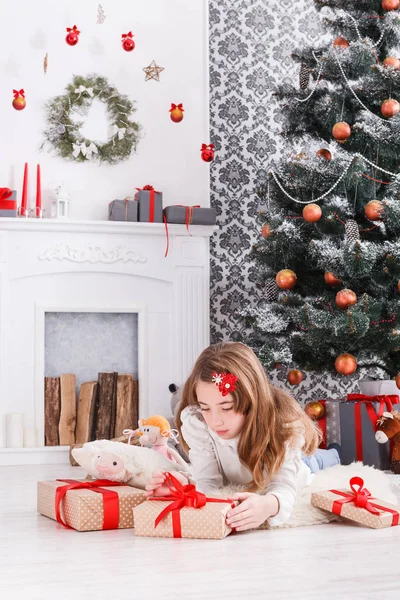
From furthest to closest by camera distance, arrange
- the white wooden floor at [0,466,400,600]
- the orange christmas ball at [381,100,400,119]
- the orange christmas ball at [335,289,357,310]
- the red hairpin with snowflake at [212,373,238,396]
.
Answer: the orange christmas ball at [381,100,400,119], the orange christmas ball at [335,289,357,310], the red hairpin with snowflake at [212,373,238,396], the white wooden floor at [0,466,400,600]

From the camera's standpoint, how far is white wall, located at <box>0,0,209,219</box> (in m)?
4.75

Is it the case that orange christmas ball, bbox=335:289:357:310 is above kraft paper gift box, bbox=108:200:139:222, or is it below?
below

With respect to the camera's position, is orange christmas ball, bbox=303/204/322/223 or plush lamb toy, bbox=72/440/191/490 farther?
orange christmas ball, bbox=303/204/322/223

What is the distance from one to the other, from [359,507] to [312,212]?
6.62ft

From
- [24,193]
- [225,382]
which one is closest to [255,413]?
[225,382]

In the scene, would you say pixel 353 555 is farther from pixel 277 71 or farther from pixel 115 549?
pixel 277 71

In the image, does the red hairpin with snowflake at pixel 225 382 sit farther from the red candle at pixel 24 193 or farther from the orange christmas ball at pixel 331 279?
the red candle at pixel 24 193

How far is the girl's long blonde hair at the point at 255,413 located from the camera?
2180 millimetres

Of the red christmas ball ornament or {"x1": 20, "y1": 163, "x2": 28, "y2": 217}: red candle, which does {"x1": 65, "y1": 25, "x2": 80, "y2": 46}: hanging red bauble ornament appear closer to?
the red christmas ball ornament

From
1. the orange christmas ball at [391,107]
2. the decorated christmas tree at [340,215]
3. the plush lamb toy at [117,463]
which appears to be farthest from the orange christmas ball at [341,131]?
the plush lamb toy at [117,463]

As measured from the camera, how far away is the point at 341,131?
3949 millimetres

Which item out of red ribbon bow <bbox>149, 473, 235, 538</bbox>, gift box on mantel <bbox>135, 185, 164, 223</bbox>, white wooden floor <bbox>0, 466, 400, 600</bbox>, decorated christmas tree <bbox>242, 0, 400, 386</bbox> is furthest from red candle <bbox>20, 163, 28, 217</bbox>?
red ribbon bow <bbox>149, 473, 235, 538</bbox>

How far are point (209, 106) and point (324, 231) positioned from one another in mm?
1598

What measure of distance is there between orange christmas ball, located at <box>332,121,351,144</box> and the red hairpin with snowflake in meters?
2.19
